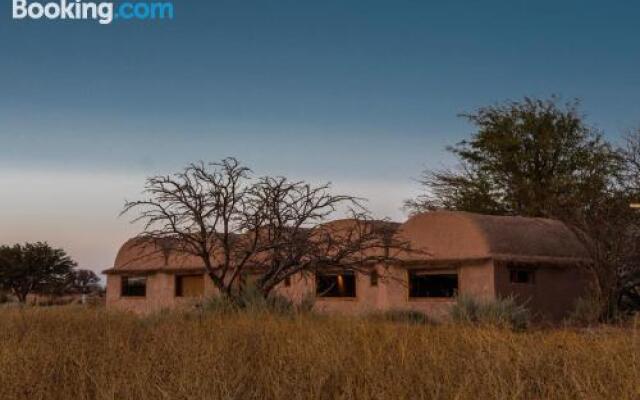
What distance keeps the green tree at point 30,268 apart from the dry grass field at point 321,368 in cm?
4269

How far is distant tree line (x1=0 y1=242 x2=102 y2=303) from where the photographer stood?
51.7 meters

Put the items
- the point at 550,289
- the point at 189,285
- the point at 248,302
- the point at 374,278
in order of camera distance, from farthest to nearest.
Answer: the point at 189,285
the point at 374,278
the point at 550,289
the point at 248,302

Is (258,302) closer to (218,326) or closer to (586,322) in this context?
(218,326)

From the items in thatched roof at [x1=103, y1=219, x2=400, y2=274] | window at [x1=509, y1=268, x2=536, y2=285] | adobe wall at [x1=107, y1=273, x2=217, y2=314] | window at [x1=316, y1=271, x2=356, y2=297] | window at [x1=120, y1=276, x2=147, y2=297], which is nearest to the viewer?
window at [x1=509, y1=268, x2=536, y2=285]

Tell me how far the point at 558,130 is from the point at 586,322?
18748 millimetres

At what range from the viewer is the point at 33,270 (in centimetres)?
5256

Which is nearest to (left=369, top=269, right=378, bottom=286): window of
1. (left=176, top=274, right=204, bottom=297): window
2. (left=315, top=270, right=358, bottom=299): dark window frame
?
(left=315, top=270, right=358, bottom=299): dark window frame

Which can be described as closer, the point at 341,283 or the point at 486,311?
the point at 486,311

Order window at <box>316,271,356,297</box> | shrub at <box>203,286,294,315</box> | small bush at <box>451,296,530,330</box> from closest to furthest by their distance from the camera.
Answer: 1. shrub at <box>203,286,294,315</box>
2. small bush at <box>451,296,530,330</box>
3. window at <box>316,271,356,297</box>

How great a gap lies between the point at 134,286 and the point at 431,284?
16405 mm

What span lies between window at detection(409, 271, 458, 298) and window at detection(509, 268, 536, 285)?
1.88 meters

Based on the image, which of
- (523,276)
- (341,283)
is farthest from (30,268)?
(523,276)

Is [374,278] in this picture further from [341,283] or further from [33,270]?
[33,270]

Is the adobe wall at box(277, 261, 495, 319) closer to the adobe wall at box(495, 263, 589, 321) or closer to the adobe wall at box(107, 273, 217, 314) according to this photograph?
the adobe wall at box(495, 263, 589, 321)
